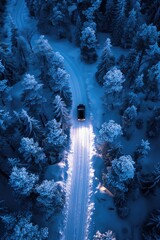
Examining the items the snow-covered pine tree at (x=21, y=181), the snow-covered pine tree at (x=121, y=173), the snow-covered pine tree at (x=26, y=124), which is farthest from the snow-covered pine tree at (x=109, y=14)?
the snow-covered pine tree at (x=21, y=181)

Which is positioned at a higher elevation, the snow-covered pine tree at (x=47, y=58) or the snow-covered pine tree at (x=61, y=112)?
the snow-covered pine tree at (x=47, y=58)

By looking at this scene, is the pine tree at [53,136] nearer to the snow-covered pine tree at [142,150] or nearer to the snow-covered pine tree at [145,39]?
the snow-covered pine tree at [142,150]

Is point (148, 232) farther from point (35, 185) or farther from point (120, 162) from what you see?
point (35, 185)

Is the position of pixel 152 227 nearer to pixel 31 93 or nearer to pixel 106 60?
pixel 31 93

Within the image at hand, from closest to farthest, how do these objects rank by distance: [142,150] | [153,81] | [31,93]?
[142,150] < [31,93] < [153,81]

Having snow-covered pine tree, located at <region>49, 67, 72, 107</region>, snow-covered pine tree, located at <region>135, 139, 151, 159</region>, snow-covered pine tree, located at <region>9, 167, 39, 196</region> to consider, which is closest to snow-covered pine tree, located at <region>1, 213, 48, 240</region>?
snow-covered pine tree, located at <region>9, 167, 39, 196</region>

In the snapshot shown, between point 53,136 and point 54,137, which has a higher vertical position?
point 53,136

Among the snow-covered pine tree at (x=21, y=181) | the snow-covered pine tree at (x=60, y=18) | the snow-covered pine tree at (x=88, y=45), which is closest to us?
the snow-covered pine tree at (x=21, y=181)

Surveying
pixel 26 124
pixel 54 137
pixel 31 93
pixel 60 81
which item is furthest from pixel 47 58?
pixel 54 137
